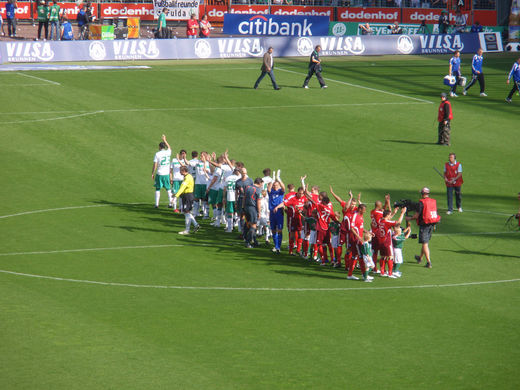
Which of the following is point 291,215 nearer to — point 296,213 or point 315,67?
point 296,213

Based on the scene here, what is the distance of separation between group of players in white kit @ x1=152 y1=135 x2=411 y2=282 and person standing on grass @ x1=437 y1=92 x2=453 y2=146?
12.2 metres

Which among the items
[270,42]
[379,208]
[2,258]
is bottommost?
[2,258]

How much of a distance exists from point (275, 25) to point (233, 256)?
141ft

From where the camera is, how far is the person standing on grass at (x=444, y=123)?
110 feet

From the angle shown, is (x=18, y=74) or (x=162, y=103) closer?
(x=162, y=103)

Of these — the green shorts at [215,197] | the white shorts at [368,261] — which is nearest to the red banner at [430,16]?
the green shorts at [215,197]

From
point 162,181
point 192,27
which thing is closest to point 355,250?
point 162,181

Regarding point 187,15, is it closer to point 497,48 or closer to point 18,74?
point 18,74

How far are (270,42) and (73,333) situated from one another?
139 ft

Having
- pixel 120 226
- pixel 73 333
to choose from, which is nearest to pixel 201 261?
pixel 120 226

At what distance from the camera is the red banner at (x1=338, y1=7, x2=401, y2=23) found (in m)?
71.4

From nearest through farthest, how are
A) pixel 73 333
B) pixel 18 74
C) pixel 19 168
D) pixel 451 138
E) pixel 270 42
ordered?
pixel 73 333 < pixel 19 168 < pixel 451 138 < pixel 18 74 < pixel 270 42

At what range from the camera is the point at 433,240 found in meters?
23.9

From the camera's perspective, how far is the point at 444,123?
1359 inches
